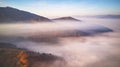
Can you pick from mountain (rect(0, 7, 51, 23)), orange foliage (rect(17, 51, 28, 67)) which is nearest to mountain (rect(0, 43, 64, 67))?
orange foliage (rect(17, 51, 28, 67))

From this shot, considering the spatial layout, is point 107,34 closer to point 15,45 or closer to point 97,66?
point 97,66

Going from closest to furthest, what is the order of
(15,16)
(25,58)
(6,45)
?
(25,58), (6,45), (15,16)

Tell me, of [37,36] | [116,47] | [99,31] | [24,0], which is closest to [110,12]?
[99,31]

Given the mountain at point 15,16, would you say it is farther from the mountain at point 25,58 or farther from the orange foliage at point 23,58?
the orange foliage at point 23,58

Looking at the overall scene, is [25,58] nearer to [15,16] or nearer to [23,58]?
[23,58]

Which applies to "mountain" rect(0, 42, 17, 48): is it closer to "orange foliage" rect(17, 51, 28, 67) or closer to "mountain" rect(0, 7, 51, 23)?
"orange foliage" rect(17, 51, 28, 67)

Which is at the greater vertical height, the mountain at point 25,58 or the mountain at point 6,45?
the mountain at point 6,45

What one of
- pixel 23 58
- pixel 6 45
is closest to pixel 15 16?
pixel 6 45

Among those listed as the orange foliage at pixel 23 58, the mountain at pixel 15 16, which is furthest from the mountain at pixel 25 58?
the mountain at pixel 15 16

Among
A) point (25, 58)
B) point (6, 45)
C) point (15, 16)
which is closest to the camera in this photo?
point (25, 58)
